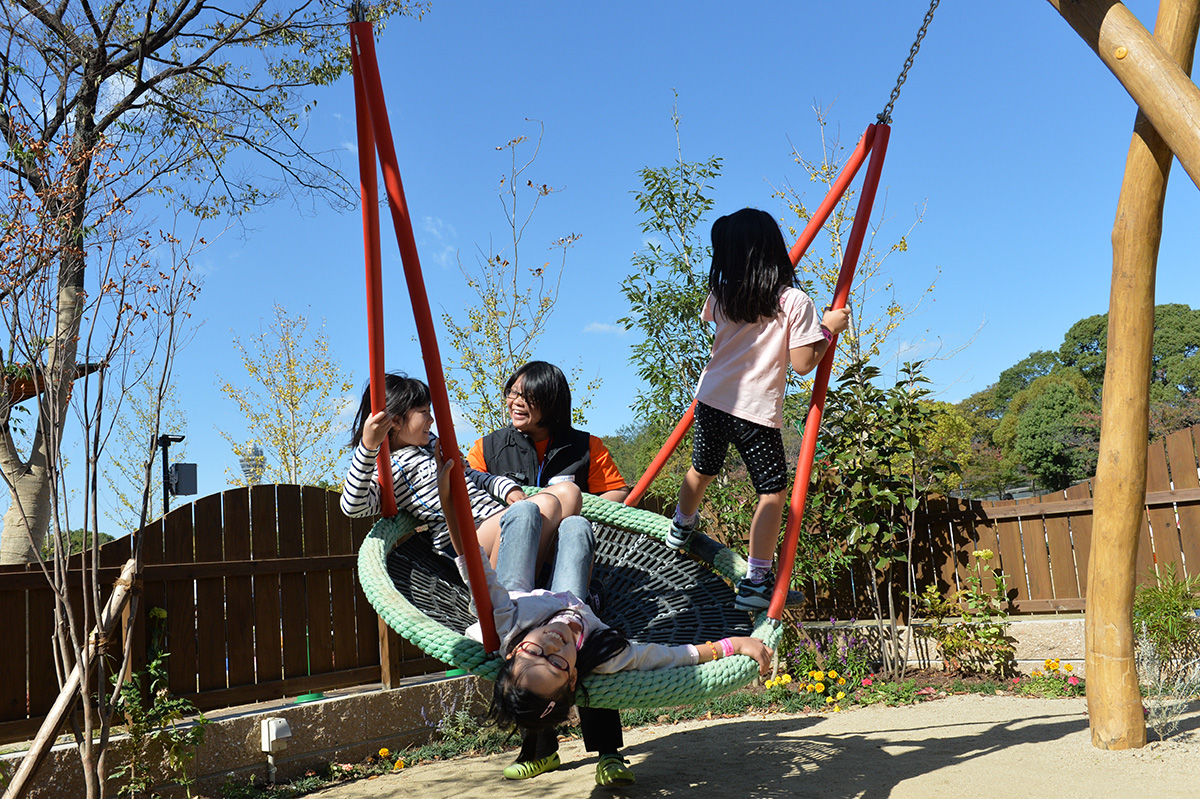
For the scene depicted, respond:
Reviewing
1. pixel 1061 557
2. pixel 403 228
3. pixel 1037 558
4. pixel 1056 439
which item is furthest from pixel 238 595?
pixel 1056 439

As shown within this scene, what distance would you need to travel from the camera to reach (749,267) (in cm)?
218

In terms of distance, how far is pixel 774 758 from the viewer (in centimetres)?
309

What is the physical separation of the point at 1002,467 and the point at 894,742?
22.7m

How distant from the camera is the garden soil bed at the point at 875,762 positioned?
8.29 ft

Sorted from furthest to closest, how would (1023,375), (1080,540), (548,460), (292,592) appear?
1. (1023,375)
2. (1080,540)
3. (292,592)
4. (548,460)

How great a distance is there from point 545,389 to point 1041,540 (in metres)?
3.57

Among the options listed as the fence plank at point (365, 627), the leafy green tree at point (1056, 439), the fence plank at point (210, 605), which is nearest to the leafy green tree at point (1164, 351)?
the leafy green tree at point (1056, 439)

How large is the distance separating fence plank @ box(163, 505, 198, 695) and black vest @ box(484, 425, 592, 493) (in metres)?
1.41

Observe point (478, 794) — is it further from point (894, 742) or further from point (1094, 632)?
point (1094, 632)

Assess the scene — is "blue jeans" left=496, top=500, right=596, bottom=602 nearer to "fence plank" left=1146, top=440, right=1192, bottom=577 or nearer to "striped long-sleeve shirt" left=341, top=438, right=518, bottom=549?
"striped long-sleeve shirt" left=341, top=438, right=518, bottom=549

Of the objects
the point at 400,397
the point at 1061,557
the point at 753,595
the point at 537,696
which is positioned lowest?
the point at 1061,557

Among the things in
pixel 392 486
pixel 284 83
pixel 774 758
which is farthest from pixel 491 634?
pixel 284 83

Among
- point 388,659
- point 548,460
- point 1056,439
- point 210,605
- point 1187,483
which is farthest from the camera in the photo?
point 1056,439

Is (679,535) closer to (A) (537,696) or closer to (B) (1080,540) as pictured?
(A) (537,696)
